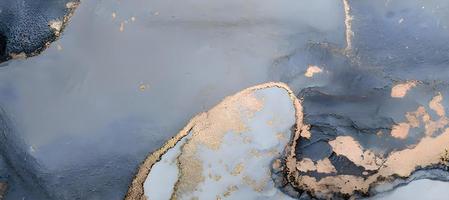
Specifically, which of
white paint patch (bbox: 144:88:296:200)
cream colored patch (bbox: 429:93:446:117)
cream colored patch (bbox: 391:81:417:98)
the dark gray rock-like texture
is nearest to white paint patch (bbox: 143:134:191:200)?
white paint patch (bbox: 144:88:296:200)

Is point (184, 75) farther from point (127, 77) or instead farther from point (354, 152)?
point (354, 152)

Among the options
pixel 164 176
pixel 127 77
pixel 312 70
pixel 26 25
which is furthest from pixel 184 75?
pixel 26 25

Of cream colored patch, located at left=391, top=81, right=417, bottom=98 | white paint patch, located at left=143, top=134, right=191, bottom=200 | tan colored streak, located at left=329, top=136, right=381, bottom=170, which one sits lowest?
white paint patch, located at left=143, top=134, right=191, bottom=200

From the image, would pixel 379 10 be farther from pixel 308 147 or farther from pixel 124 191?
pixel 124 191

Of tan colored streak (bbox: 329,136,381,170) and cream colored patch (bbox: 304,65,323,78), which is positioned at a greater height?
cream colored patch (bbox: 304,65,323,78)

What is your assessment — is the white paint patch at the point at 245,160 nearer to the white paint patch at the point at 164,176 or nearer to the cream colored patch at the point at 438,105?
the white paint patch at the point at 164,176

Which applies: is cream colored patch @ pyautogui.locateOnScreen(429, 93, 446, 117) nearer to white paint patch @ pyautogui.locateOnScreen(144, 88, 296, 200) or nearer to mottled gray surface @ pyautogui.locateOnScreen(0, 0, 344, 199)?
mottled gray surface @ pyautogui.locateOnScreen(0, 0, 344, 199)

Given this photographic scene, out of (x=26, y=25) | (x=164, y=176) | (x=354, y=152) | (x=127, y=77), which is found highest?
(x=26, y=25)

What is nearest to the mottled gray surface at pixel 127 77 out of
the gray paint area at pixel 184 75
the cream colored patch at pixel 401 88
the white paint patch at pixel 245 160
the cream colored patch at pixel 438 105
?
the gray paint area at pixel 184 75
